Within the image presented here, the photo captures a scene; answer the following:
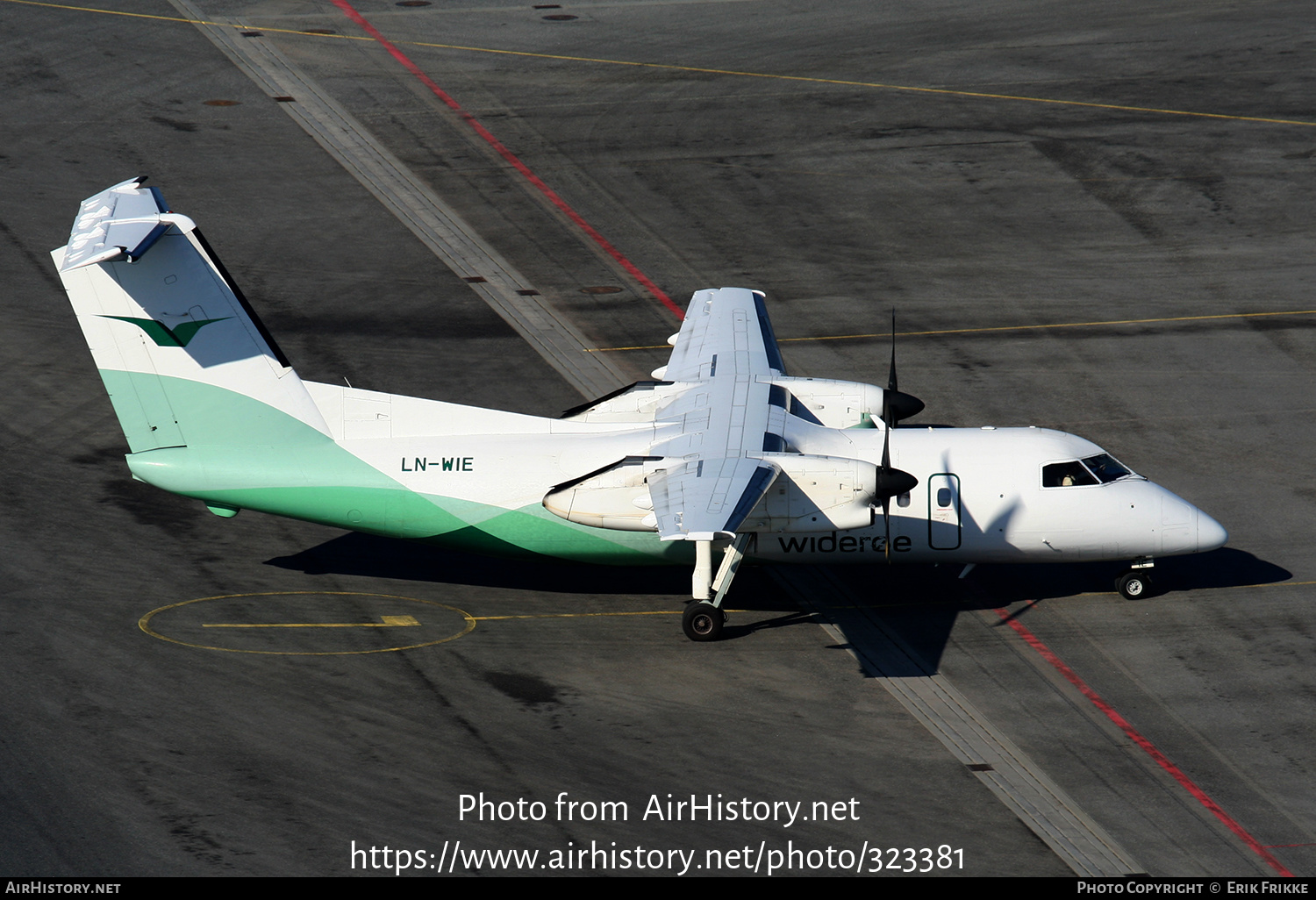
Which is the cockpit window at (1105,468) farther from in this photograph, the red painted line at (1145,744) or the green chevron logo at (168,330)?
the green chevron logo at (168,330)

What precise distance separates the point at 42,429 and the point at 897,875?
68.0 feet

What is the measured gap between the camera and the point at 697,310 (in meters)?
29.8

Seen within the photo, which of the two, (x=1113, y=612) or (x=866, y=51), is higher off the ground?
(x=866, y=51)

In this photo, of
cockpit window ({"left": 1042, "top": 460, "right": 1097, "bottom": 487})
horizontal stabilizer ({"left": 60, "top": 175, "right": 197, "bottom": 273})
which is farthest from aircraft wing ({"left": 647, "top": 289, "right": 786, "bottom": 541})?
horizontal stabilizer ({"left": 60, "top": 175, "right": 197, "bottom": 273})

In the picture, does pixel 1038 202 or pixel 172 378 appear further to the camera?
pixel 1038 202

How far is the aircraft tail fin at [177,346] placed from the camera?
23.7 m

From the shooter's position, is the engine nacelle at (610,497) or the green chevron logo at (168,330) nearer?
the engine nacelle at (610,497)

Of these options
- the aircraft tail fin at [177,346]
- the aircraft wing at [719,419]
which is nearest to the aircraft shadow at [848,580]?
the aircraft wing at [719,419]

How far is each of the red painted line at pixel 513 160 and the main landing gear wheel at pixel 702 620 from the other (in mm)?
13932

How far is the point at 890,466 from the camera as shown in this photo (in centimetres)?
2366
